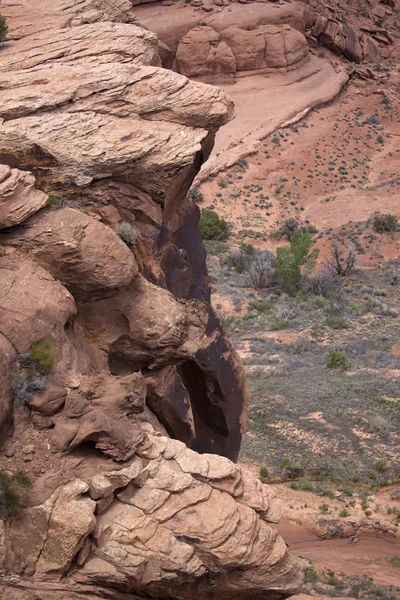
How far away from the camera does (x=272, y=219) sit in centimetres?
5219

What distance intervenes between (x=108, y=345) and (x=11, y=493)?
12.4 ft

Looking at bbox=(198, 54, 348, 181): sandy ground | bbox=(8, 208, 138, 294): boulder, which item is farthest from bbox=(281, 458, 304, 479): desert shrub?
bbox=(198, 54, 348, 181): sandy ground

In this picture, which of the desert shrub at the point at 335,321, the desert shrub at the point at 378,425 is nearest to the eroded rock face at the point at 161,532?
the desert shrub at the point at 378,425

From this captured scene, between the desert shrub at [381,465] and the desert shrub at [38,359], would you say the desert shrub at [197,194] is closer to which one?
the desert shrub at [381,465]

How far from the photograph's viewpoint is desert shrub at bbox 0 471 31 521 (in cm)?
927

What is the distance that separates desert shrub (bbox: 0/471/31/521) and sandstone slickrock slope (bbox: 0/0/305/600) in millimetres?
131

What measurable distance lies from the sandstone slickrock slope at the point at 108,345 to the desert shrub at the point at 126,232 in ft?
0.24

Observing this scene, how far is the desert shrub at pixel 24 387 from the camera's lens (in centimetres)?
1009

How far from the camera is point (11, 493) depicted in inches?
367

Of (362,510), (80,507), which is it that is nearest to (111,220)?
(80,507)

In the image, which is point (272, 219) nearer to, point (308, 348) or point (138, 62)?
point (308, 348)

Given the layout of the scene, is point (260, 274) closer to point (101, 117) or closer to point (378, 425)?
point (378, 425)

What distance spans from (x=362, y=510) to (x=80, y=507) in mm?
13792

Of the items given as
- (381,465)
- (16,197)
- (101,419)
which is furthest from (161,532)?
(381,465)
